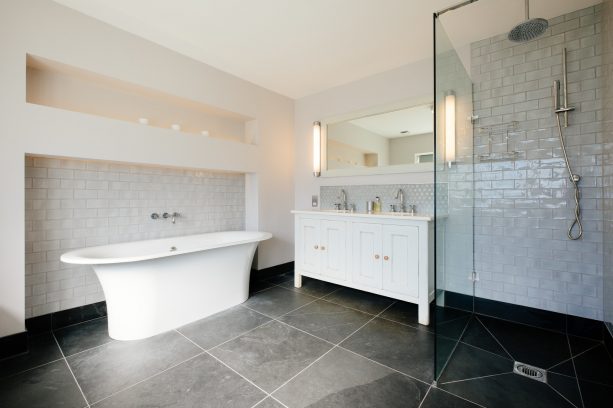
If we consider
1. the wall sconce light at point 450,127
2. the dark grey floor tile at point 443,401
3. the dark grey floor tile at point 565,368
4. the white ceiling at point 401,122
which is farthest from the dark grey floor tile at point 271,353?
the white ceiling at point 401,122

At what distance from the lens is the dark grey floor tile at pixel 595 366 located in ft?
5.66

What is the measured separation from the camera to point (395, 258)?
2625mm

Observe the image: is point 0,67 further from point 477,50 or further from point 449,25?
point 477,50

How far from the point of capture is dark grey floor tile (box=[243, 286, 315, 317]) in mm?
2779

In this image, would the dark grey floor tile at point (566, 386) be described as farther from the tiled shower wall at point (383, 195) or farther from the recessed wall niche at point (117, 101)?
the recessed wall niche at point (117, 101)

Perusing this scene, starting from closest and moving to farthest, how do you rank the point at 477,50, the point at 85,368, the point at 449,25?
the point at 85,368
the point at 449,25
the point at 477,50

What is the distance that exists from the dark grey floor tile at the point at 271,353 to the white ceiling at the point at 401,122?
2405 millimetres

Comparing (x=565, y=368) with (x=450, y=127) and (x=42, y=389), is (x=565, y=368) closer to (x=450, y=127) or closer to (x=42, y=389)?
(x=450, y=127)

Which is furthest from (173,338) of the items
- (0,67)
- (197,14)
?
(197,14)

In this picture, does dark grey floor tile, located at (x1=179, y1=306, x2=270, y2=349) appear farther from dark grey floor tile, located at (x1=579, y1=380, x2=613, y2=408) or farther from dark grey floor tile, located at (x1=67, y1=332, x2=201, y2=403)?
dark grey floor tile, located at (x1=579, y1=380, x2=613, y2=408)

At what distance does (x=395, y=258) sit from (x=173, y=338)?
2071mm

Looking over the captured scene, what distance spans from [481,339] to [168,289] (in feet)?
8.68

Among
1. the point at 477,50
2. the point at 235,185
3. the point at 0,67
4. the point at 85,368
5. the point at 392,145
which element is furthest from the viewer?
the point at 235,185

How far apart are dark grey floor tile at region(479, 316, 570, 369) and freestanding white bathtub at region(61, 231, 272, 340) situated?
2.38m
